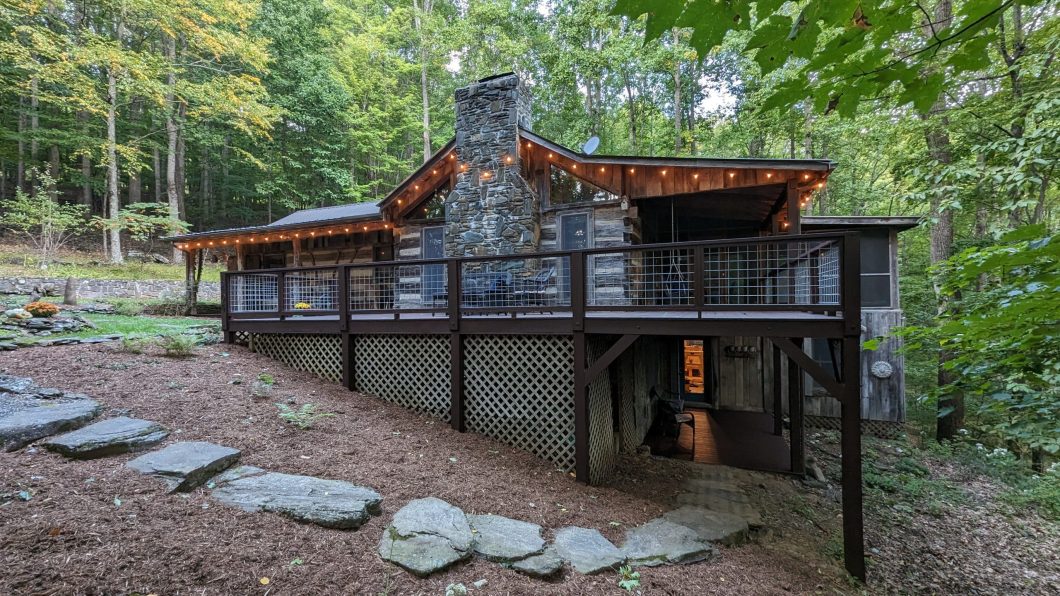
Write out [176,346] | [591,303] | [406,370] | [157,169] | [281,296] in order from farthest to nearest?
1. [157,169]
2. [281,296]
3. [176,346]
4. [406,370]
5. [591,303]

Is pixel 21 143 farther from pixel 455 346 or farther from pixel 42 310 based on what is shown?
pixel 455 346

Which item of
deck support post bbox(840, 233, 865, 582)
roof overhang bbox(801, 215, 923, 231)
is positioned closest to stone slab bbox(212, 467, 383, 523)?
deck support post bbox(840, 233, 865, 582)

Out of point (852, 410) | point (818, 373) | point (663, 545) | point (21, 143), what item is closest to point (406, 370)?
point (663, 545)

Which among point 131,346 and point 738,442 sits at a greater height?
point 131,346

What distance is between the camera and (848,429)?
13.5ft

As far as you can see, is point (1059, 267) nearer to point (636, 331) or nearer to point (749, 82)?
point (636, 331)

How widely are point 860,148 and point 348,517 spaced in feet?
60.1

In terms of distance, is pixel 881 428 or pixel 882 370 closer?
pixel 882 370

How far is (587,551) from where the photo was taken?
3.57 m

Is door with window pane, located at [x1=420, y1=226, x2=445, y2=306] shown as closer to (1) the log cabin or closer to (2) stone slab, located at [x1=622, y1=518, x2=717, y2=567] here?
(1) the log cabin

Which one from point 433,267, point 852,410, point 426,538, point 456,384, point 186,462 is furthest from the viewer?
point 433,267

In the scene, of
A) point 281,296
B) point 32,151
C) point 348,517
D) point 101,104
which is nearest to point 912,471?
point 348,517

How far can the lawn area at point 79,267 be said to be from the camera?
13766mm

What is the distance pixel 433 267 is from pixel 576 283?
5.01m
